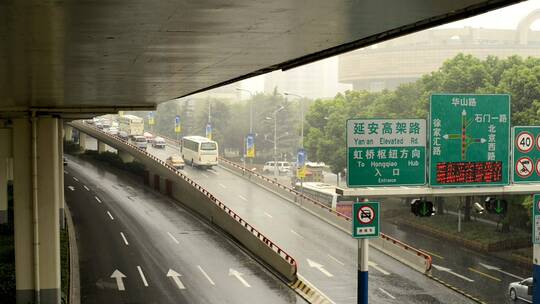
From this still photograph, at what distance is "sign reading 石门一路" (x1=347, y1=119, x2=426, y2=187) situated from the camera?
18.2 metres

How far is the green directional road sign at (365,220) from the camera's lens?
1739 centimetres

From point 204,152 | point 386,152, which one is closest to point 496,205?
point 386,152

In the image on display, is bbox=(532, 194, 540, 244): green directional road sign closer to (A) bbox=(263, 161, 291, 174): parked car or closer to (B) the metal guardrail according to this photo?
(B) the metal guardrail

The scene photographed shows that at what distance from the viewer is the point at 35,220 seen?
23.0 m

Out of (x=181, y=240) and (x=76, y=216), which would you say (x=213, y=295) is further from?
(x=76, y=216)

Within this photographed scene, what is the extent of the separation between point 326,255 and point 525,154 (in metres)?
16.5

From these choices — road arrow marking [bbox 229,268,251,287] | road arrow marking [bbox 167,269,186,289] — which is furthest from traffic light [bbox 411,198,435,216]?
road arrow marking [bbox 167,269,186,289]

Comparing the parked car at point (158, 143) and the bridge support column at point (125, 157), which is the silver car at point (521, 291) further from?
the parked car at point (158, 143)

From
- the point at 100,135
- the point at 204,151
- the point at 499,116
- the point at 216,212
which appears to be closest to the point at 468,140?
the point at 499,116

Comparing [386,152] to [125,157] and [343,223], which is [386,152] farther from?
[125,157]

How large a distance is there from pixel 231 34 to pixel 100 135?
232 ft

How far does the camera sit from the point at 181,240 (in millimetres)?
35969

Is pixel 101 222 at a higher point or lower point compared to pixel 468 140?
lower

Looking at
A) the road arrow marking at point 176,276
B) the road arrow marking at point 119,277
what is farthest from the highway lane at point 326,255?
the road arrow marking at point 119,277
